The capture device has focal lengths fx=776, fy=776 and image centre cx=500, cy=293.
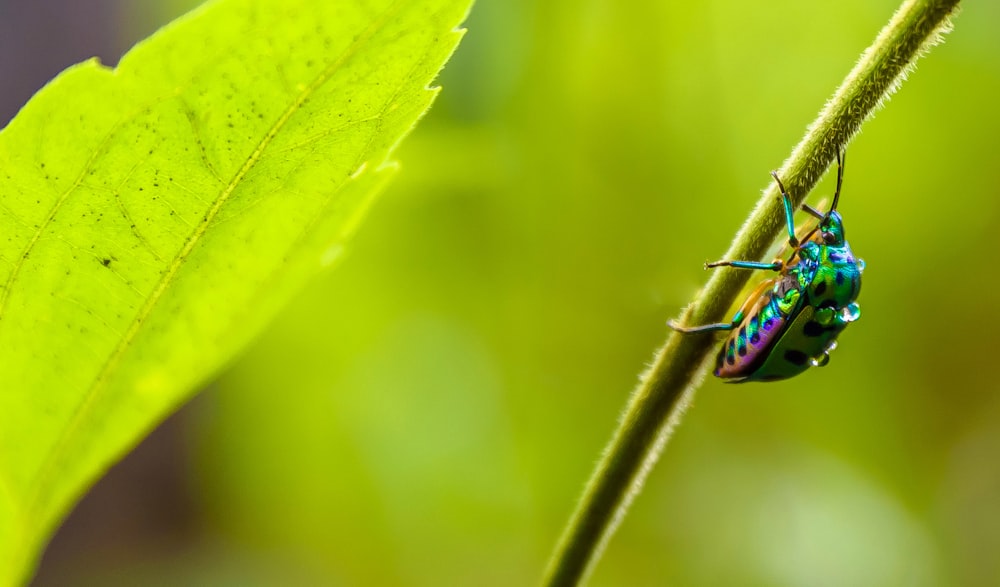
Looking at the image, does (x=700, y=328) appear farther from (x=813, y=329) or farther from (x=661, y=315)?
(x=661, y=315)

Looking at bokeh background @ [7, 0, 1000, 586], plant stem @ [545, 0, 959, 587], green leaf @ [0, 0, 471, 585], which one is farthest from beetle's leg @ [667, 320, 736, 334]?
bokeh background @ [7, 0, 1000, 586]

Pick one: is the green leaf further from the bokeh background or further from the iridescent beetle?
the bokeh background

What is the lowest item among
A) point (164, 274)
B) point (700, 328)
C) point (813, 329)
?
point (164, 274)

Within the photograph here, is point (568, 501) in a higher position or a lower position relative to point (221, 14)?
lower

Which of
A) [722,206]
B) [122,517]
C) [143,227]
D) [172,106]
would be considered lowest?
[122,517]

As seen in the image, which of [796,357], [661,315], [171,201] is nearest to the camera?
[171,201]

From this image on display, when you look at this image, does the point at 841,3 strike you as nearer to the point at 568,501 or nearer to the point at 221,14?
the point at 568,501

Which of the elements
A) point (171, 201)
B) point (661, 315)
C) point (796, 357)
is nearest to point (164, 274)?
point (171, 201)

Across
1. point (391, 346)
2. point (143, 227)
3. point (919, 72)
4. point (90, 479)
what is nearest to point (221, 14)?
point (143, 227)
